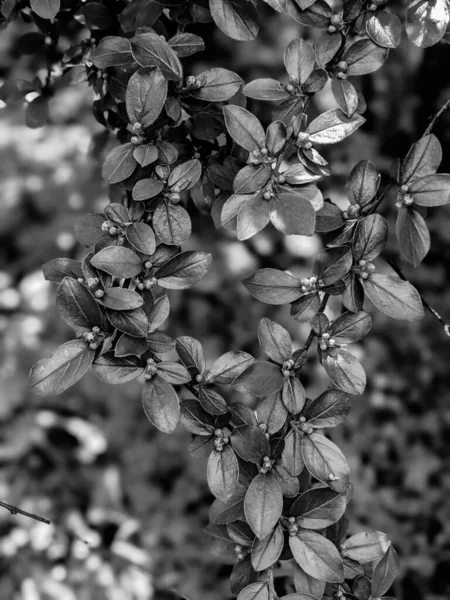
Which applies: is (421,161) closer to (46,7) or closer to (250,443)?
(250,443)

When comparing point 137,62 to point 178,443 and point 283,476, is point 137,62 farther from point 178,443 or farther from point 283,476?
point 178,443

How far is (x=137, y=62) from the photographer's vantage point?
73cm

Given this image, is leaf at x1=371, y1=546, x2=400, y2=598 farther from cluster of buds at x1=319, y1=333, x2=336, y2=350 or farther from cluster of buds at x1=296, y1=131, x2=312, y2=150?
cluster of buds at x1=296, y1=131, x2=312, y2=150

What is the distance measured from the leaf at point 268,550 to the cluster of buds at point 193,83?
57 centimetres

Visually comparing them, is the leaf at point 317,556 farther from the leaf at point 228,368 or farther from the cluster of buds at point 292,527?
the leaf at point 228,368

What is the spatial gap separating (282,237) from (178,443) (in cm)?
60

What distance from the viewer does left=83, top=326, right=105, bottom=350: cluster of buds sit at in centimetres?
69

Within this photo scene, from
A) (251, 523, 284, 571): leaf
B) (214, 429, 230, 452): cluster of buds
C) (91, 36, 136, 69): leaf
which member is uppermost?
(91, 36, 136, 69): leaf

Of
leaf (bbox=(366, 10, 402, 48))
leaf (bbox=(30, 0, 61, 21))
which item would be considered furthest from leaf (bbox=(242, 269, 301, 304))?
leaf (bbox=(30, 0, 61, 21))

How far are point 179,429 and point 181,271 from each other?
2.60 ft

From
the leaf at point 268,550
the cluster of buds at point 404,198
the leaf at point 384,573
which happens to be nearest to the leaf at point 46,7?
the cluster of buds at point 404,198

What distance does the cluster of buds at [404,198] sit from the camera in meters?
0.73

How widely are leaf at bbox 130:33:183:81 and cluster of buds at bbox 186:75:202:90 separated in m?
0.03

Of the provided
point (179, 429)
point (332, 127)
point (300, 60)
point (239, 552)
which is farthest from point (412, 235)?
point (179, 429)
